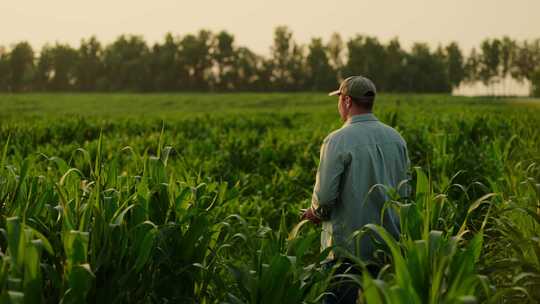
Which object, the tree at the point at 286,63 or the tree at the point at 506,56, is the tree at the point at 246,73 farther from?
the tree at the point at 506,56

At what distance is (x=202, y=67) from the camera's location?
405 ft

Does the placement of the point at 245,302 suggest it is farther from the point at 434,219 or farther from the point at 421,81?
the point at 421,81

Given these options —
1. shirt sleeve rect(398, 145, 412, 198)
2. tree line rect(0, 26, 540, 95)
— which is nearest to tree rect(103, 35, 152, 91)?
tree line rect(0, 26, 540, 95)

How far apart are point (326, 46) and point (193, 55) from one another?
31.2 meters

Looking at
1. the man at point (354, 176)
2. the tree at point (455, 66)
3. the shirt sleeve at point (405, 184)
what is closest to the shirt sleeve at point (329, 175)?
the man at point (354, 176)

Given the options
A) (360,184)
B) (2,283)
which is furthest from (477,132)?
(2,283)

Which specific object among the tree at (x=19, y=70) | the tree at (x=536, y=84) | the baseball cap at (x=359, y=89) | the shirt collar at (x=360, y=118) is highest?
the tree at (x=19, y=70)

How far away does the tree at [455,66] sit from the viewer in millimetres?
135375

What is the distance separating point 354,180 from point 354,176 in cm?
3

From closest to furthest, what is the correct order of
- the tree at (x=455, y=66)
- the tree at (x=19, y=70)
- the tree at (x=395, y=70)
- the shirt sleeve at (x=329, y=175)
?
the shirt sleeve at (x=329, y=175) < the tree at (x=19, y=70) < the tree at (x=395, y=70) < the tree at (x=455, y=66)

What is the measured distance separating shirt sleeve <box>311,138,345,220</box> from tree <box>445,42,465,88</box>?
134m

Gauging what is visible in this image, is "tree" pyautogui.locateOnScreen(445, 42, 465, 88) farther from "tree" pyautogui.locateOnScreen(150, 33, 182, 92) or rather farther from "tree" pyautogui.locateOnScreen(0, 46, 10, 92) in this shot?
"tree" pyautogui.locateOnScreen(0, 46, 10, 92)

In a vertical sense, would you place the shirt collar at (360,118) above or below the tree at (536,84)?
above

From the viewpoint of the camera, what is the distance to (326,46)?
139m
